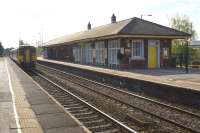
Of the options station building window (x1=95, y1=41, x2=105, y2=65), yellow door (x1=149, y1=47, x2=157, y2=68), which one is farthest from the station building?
station building window (x1=95, y1=41, x2=105, y2=65)

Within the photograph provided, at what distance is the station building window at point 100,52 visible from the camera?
37784 mm

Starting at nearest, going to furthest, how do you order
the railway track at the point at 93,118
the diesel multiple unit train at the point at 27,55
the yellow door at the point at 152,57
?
the railway track at the point at 93,118 < the yellow door at the point at 152,57 < the diesel multiple unit train at the point at 27,55

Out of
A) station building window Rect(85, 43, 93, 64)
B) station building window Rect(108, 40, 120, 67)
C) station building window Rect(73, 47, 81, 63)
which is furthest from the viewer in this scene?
station building window Rect(73, 47, 81, 63)

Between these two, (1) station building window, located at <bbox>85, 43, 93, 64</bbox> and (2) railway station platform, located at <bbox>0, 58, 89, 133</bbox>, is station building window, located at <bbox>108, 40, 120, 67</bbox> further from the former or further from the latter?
(2) railway station platform, located at <bbox>0, 58, 89, 133</bbox>

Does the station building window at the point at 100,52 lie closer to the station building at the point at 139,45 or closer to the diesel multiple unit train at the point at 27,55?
the station building at the point at 139,45

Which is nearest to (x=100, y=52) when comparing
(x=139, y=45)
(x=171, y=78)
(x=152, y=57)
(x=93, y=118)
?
(x=139, y=45)

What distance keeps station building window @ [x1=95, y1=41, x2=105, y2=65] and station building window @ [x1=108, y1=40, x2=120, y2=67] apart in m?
2.16

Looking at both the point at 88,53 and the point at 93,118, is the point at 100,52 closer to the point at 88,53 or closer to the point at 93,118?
the point at 88,53

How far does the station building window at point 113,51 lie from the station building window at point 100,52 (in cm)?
216

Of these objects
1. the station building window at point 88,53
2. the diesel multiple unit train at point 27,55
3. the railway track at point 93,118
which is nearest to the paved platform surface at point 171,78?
the railway track at point 93,118

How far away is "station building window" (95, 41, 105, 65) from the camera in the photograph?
37.8 metres

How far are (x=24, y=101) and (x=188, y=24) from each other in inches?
2286

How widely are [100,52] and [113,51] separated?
4606mm

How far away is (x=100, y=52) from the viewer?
127 feet
